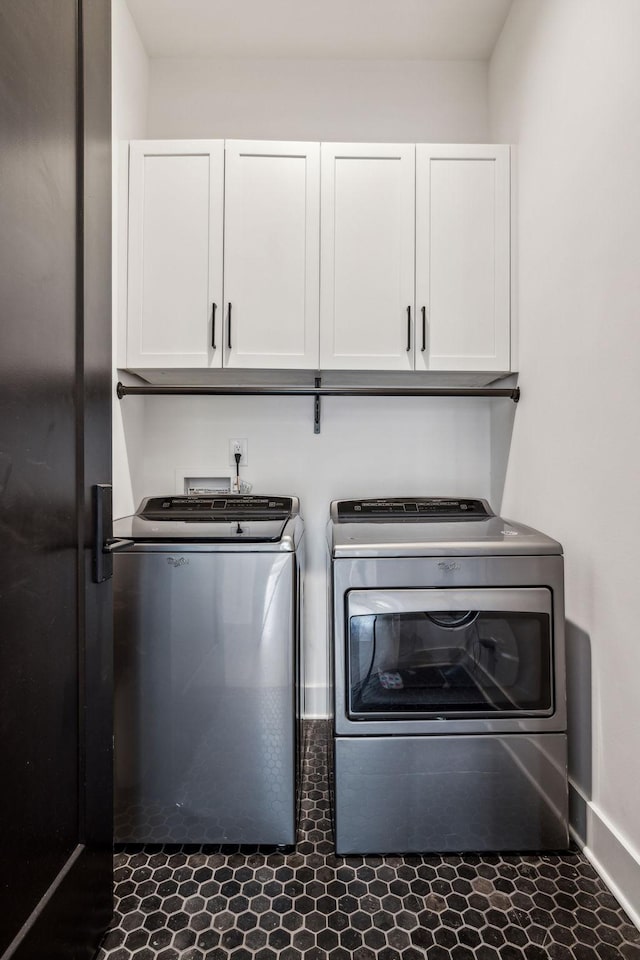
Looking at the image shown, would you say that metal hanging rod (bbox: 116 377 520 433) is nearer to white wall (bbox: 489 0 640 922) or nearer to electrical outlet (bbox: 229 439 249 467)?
white wall (bbox: 489 0 640 922)

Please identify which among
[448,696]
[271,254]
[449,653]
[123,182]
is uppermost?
[123,182]

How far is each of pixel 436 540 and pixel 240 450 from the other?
100 centimetres

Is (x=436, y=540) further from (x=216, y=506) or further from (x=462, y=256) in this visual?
(x=462, y=256)

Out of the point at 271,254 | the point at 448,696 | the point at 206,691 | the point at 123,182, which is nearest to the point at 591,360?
the point at 448,696

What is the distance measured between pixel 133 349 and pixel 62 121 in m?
0.87

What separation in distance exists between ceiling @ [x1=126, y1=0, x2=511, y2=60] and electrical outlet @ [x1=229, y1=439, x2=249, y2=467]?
159 centimetres

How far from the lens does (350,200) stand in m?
1.74

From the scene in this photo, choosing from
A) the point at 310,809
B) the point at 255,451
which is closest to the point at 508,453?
the point at 255,451

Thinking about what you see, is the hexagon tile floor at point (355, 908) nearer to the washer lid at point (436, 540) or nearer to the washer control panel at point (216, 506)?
the washer lid at point (436, 540)

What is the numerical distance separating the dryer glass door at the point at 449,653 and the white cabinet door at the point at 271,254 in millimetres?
906

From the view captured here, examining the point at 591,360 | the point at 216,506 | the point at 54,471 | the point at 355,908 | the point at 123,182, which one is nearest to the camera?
the point at 54,471

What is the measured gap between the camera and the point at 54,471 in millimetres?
885

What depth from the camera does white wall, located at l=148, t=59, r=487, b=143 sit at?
80.6 inches

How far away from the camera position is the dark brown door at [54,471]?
77cm
